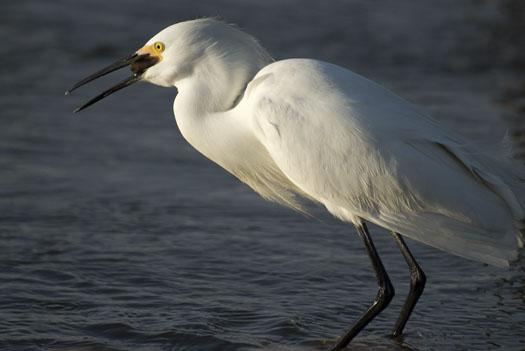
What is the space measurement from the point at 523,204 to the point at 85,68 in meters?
6.30

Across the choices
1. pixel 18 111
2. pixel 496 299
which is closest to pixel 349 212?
pixel 496 299

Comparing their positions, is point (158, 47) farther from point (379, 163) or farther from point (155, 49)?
point (379, 163)

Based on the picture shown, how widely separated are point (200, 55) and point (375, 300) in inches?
60.4

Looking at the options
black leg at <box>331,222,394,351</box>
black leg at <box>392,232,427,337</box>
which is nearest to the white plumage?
black leg at <box>331,222,394,351</box>

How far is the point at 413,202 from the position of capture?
5191mm

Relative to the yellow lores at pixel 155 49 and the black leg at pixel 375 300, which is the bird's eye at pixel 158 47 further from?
the black leg at pixel 375 300

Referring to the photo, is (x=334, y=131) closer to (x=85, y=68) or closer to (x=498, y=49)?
(x=85, y=68)

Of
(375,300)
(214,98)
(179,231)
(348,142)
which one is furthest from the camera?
(179,231)

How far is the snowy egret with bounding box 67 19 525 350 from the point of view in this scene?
5.12 metres

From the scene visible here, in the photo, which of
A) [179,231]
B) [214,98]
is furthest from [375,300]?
[179,231]

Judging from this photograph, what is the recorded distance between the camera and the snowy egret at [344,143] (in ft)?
16.8

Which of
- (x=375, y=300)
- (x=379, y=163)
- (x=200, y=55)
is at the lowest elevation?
(x=375, y=300)

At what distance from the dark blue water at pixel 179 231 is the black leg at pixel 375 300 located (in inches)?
6.0

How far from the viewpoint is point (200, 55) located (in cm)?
539
